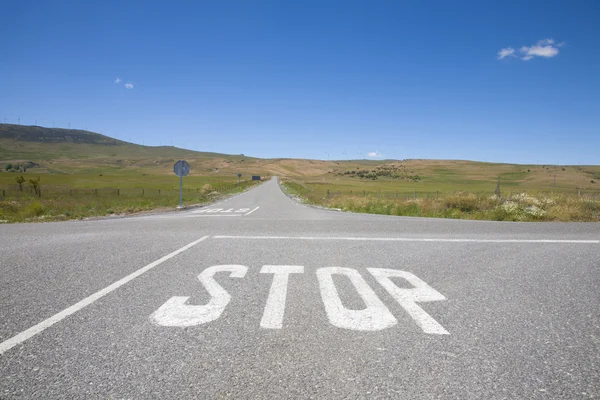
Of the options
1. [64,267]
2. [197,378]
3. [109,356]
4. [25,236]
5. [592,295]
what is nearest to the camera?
[197,378]

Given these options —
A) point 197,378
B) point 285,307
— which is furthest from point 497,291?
point 197,378

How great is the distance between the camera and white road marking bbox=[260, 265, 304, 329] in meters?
3.62

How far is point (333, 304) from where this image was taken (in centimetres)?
413

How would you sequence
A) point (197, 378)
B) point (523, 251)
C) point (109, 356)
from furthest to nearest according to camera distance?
point (523, 251)
point (109, 356)
point (197, 378)

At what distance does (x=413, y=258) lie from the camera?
6820 millimetres

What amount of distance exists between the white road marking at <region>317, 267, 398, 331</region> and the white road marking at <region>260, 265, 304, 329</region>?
51cm

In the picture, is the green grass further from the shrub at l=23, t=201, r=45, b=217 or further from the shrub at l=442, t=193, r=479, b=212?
the shrub at l=442, t=193, r=479, b=212

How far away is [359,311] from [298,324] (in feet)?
2.47

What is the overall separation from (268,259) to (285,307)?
261cm

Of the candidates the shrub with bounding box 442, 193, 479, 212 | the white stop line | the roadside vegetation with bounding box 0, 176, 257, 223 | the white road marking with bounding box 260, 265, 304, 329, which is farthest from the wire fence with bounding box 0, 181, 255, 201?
the white stop line

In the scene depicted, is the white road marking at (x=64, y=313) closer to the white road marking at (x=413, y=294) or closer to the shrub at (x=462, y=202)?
the white road marking at (x=413, y=294)

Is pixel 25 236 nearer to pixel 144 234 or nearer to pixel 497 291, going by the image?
pixel 144 234

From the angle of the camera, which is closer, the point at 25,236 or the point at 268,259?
the point at 268,259

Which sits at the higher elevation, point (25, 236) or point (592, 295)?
point (592, 295)
